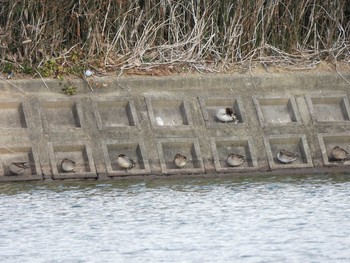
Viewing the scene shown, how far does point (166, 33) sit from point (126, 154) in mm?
2501

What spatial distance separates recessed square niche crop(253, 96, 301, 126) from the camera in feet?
47.7

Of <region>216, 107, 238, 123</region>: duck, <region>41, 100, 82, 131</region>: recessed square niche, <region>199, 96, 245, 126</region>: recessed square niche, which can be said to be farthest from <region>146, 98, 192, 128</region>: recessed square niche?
<region>41, 100, 82, 131</region>: recessed square niche

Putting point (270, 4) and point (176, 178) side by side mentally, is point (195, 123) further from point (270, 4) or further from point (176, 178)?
point (270, 4)

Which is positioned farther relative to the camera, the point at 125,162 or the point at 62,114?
the point at 62,114

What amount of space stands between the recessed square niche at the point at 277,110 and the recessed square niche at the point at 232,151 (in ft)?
1.82

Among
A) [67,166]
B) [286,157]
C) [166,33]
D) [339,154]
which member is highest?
[166,33]

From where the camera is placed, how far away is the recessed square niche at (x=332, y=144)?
1412cm

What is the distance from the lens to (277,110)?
14.7 meters

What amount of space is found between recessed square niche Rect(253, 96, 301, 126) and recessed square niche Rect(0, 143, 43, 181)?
2842mm

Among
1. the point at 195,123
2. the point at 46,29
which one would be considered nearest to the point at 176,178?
the point at 195,123

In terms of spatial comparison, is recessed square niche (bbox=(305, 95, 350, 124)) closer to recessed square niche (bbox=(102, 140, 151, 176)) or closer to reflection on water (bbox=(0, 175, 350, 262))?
reflection on water (bbox=(0, 175, 350, 262))

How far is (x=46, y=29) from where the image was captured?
1510 centimetres

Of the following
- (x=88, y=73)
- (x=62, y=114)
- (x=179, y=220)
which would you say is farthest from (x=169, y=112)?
(x=179, y=220)

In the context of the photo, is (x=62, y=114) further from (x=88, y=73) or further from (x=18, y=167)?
(x=18, y=167)
